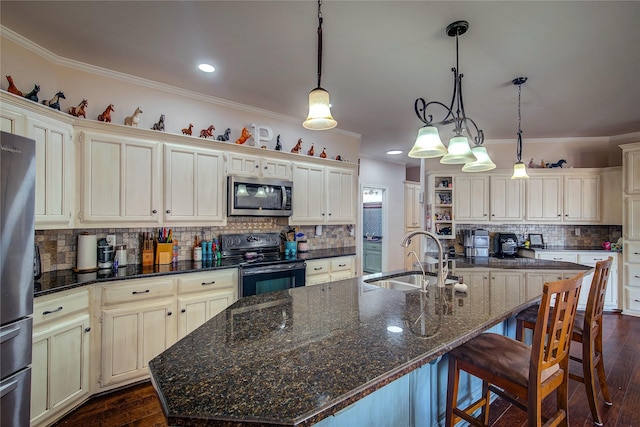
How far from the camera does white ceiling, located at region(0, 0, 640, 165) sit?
1.98 m

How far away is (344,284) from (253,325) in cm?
94

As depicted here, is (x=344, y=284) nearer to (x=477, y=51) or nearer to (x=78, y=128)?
(x=477, y=51)

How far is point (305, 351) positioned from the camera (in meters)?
1.10

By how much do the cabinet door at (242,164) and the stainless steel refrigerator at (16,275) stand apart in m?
1.72

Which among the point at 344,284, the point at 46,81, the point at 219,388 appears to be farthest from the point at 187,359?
the point at 46,81

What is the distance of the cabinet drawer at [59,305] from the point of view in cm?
192

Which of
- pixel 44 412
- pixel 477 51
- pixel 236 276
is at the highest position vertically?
pixel 477 51

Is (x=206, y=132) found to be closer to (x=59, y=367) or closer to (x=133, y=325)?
(x=133, y=325)

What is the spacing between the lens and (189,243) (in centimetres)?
328

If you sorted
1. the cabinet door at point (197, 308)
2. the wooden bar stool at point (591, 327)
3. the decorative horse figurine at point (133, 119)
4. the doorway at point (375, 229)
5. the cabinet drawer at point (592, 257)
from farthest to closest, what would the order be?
1. the doorway at point (375, 229)
2. the cabinet drawer at point (592, 257)
3. the decorative horse figurine at point (133, 119)
4. the cabinet door at point (197, 308)
5. the wooden bar stool at point (591, 327)

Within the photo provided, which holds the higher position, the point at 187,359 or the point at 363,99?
the point at 363,99

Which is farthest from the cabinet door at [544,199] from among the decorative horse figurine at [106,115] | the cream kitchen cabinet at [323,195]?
the decorative horse figurine at [106,115]

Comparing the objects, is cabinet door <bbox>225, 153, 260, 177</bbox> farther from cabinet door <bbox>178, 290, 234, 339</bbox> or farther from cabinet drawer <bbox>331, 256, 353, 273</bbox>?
cabinet drawer <bbox>331, 256, 353, 273</bbox>

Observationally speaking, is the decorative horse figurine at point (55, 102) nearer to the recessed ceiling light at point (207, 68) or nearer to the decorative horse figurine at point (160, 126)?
the decorative horse figurine at point (160, 126)
